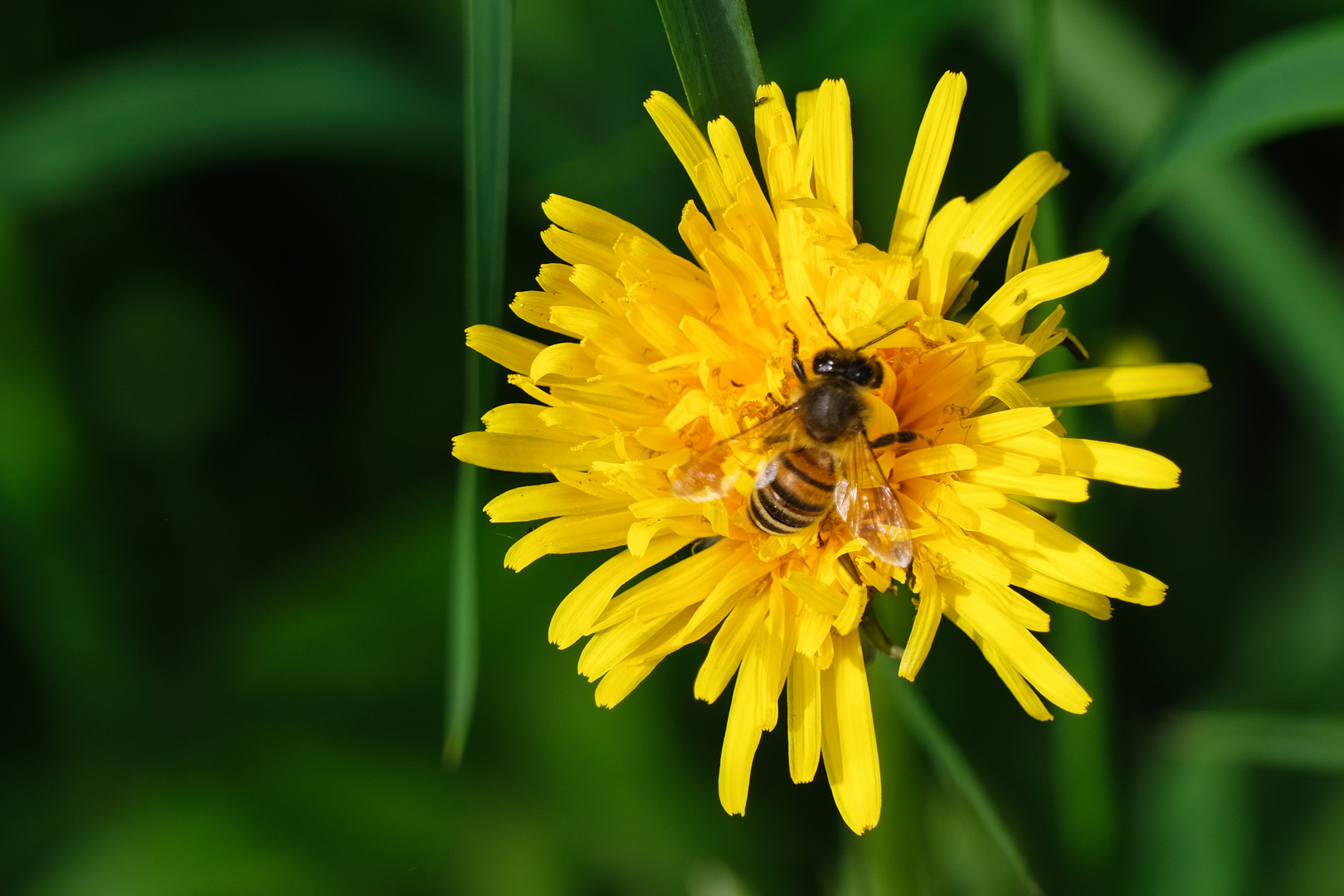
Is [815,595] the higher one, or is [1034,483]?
[1034,483]

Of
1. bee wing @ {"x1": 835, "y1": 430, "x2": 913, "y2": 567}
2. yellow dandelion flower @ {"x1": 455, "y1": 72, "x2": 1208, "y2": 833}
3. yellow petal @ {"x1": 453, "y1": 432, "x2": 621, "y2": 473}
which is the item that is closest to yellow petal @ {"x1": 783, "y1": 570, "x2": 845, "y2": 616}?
yellow dandelion flower @ {"x1": 455, "y1": 72, "x2": 1208, "y2": 833}

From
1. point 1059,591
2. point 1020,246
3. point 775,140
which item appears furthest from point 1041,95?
point 1059,591

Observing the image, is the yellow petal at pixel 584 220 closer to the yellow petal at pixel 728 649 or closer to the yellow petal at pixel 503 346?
the yellow petal at pixel 503 346

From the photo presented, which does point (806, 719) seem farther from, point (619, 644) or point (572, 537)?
point (572, 537)

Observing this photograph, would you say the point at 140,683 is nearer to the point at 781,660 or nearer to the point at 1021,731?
the point at 781,660

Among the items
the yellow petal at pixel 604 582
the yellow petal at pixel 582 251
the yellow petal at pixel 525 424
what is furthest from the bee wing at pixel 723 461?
the yellow petal at pixel 582 251

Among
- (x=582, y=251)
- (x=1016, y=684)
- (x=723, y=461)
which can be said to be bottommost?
(x=1016, y=684)
